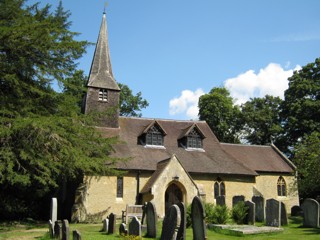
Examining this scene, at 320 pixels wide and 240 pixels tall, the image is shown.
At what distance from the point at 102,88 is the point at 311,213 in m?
18.4

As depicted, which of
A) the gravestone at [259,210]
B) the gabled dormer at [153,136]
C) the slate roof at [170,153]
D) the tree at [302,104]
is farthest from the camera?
the tree at [302,104]

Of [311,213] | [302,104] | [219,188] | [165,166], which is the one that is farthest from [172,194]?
[302,104]

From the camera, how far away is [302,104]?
1629 inches

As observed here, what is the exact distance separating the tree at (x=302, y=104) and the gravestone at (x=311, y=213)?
25751 mm

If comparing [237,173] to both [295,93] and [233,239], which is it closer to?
[233,239]

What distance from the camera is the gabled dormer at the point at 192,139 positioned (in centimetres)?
2823

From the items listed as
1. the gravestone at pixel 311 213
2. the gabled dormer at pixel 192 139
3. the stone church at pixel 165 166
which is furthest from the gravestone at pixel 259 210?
the gabled dormer at pixel 192 139

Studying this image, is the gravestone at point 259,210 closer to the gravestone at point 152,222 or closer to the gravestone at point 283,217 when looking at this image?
the gravestone at point 283,217

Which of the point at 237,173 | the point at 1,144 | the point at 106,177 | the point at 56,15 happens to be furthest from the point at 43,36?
the point at 237,173

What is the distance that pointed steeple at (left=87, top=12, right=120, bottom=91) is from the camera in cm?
2892

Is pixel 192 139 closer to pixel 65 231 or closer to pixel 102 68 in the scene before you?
pixel 102 68

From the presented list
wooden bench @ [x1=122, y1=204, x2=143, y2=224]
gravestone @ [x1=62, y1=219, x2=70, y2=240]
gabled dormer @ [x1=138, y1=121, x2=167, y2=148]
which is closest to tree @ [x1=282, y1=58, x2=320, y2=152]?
gabled dormer @ [x1=138, y1=121, x2=167, y2=148]

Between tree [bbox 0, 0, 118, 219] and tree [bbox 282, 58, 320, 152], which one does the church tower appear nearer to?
tree [bbox 0, 0, 118, 219]

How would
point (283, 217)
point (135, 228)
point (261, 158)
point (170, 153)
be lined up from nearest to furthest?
point (135, 228) → point (283, 217) → point (170, 153) → point (261, 158)
